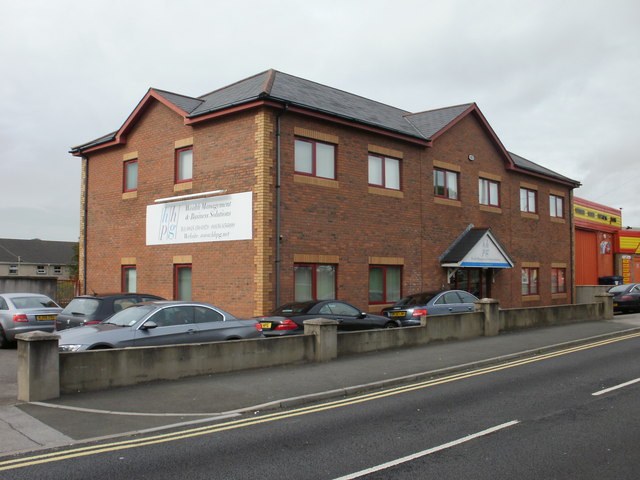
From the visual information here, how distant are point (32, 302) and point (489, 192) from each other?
19.0 m

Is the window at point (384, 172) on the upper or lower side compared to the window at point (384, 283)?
upper

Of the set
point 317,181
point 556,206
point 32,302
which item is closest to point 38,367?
point 32,302

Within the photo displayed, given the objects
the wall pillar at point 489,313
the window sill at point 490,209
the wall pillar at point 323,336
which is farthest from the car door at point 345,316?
the window sill at point 490,209

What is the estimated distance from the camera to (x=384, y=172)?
20.5 metres

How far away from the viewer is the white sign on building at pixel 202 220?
683 inches

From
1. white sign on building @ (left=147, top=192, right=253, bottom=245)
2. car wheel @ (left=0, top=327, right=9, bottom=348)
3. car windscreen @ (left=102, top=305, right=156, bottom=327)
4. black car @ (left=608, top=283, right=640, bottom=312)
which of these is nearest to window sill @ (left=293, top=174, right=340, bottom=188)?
white sign on building @ (left=147, top=192, right=253, bottom=245)

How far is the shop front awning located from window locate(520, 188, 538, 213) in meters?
4.69

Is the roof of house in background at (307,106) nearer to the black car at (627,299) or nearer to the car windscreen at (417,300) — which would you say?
the car windscreen at (417,300)

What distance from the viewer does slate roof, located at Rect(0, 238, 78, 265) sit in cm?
7219

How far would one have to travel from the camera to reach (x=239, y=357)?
1127cm

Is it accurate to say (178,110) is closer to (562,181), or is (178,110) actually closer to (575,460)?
(575,460)

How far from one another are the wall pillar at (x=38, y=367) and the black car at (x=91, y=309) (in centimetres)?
406

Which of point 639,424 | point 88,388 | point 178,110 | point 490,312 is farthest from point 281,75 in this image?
point 639,424

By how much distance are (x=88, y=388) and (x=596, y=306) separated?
1995cm
